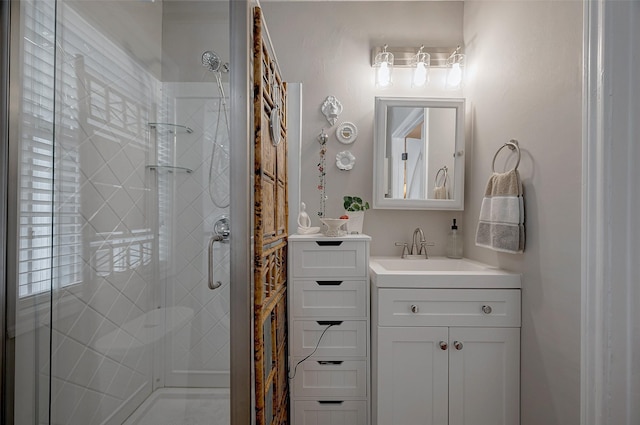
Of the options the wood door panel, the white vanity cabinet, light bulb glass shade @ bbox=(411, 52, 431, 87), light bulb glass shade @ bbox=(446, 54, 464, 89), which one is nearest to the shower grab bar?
the wood door panel

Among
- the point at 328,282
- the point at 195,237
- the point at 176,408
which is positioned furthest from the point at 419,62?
the point at 176,408

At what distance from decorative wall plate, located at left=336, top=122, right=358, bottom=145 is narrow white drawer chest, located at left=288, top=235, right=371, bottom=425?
0.74 m

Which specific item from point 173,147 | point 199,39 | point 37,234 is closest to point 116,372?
point 37,234

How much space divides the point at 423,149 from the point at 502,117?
467 mm

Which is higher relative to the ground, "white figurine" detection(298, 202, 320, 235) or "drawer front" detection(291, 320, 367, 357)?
"white figurine" detection(298, 202, 320, 235)

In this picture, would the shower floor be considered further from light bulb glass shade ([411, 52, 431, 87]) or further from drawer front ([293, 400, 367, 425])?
light bulb glass shade ([411, 52, 431, 87])

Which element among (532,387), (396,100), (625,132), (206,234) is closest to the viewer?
(625,132)

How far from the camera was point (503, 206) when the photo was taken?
1.49m

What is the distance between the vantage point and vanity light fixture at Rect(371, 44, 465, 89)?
204 cm

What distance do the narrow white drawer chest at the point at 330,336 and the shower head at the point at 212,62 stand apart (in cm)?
86

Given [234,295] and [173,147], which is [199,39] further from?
[234,295]

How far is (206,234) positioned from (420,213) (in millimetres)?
1436

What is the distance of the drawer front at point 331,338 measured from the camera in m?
1.62

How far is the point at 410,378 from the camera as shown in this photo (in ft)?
4.99
